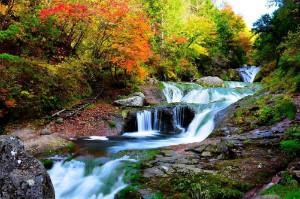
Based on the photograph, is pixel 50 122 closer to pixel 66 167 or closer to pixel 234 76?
pixel 66 167

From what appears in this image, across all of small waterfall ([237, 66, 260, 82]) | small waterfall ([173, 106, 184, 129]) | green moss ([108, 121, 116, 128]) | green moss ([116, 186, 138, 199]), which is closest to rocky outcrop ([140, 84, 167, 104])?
small waterfall ([173, 106, 184, 129])

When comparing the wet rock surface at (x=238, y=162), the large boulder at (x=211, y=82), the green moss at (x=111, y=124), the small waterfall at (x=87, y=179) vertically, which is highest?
the large boulder at (x=211, y=82)

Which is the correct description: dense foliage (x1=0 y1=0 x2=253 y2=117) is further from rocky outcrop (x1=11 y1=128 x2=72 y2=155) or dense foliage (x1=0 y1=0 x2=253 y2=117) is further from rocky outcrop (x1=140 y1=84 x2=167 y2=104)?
rocky outcrop (x1=11 y1=128 x2=72 y2=155)

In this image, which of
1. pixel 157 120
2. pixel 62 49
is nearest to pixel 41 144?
pixel 157 120

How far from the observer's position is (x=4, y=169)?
3.34 meters

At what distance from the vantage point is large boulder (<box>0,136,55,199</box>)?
3.21m

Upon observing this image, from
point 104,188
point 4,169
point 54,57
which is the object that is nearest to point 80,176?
point 104,188

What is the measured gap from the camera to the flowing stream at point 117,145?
479 cm

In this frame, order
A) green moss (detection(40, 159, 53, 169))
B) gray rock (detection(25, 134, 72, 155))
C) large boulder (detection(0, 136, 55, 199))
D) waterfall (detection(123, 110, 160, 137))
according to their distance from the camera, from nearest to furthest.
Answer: large boulder (detection(0, 136, 55, 199)) → green moss (detection(40, 159, 53, 169)) → gray rock (detection(25, 134, 72, 155)) → waterfall (detection(123, 110, 160, 137))

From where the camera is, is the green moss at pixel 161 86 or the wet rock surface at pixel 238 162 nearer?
the wet rock surface at pixel 238 162

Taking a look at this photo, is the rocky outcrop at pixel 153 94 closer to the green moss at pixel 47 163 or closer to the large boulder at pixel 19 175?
the green moss at pixel 47 163

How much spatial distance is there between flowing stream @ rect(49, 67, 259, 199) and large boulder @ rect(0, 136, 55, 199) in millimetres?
1394

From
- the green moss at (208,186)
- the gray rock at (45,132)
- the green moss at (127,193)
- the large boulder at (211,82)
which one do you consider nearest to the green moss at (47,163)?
the green moss at (127,193)

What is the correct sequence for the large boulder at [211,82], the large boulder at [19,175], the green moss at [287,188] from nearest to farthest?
the green moss at [287,188], the large boulder at [19,175], the large boulder at [211,82]
